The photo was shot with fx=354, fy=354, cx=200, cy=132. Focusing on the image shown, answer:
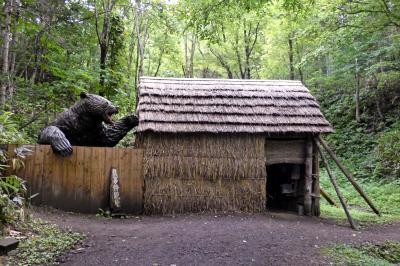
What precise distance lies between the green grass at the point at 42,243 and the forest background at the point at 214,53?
206cm

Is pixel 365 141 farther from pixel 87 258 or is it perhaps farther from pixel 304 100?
pixel 87 258

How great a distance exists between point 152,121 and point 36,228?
3.87 meters

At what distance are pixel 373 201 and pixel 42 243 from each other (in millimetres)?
11395

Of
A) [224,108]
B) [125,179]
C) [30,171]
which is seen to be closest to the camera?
[30,171]

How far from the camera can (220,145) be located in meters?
9.32

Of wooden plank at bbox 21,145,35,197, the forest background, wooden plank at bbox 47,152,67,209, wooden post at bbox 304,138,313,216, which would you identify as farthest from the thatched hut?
wooden plank at bbox 21,145,35,197

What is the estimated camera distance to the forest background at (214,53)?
8648mm

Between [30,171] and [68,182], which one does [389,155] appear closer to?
[68,182]

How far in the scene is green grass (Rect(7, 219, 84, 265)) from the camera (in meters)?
4.62

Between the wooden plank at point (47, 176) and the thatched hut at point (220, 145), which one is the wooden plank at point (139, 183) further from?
the wooden plank at point (47, 176)

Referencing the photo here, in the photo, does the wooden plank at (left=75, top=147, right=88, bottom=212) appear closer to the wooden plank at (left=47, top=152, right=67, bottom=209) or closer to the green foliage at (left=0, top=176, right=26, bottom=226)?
the wooden plank at (left=47, top=152, right=67, bottom=209)

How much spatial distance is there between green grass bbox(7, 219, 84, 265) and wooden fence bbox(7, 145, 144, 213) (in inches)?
66.8

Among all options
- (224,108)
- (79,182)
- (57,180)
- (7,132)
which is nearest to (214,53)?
(224,108)

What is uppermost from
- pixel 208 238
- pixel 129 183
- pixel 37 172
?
pixel 37 172
